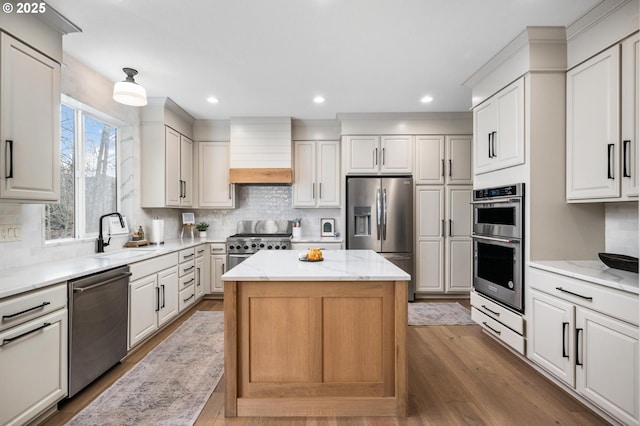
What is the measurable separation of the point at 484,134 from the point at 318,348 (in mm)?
2562

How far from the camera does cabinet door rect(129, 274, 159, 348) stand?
8.96 ft

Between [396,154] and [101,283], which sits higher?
[396,154]

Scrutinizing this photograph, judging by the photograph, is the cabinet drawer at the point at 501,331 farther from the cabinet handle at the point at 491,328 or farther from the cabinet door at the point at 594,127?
the cabinet door at the point at 594,127

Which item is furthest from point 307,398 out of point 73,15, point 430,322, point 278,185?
point 278,185

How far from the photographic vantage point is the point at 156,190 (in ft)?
12.8

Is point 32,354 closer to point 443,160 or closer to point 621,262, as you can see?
point 621,262

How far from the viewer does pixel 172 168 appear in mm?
4113

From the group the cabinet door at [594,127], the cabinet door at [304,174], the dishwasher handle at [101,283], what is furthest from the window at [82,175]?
the cabinet door at [594,127]

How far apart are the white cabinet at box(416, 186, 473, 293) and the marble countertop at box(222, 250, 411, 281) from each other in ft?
6.92

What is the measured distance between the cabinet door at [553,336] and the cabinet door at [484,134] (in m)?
1.27

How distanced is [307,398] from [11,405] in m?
1.60

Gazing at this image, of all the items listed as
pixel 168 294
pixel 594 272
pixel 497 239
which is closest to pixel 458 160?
pixel 497 239

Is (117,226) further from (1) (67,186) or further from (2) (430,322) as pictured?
(2) (430,322)

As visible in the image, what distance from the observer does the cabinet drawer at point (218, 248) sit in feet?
14.9
